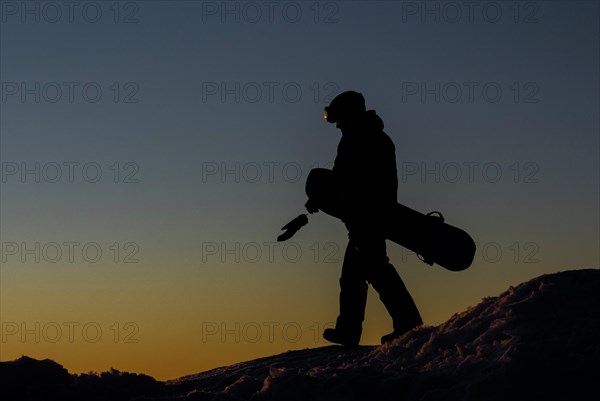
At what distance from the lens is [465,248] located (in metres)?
8.95

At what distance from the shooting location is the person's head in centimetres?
904

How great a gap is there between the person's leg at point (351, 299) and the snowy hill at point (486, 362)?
1.37m

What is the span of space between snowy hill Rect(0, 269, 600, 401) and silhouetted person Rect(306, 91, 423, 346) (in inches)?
48.7

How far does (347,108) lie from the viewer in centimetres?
904

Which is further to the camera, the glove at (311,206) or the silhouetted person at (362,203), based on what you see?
the glove at (311,206)

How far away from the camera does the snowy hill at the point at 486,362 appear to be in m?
5.72

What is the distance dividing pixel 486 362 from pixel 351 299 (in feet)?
10.5

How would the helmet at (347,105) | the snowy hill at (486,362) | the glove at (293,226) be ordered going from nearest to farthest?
the snowy hill at (486,362) → the helmet at (347,105) → the glove at (293,226)

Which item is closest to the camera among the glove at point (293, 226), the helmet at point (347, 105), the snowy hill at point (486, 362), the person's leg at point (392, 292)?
the snowy hill at point (486, 362)

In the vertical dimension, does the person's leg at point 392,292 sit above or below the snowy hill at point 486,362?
above

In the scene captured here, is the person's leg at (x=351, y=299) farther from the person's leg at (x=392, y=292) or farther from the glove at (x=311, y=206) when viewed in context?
the glove at (x=311, y=206)

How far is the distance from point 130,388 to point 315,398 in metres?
1.66

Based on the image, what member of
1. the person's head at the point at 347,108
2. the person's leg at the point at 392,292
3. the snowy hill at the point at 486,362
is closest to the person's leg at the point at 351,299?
the person's leg at the point at 392,292

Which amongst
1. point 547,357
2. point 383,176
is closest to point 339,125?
point 383,176
